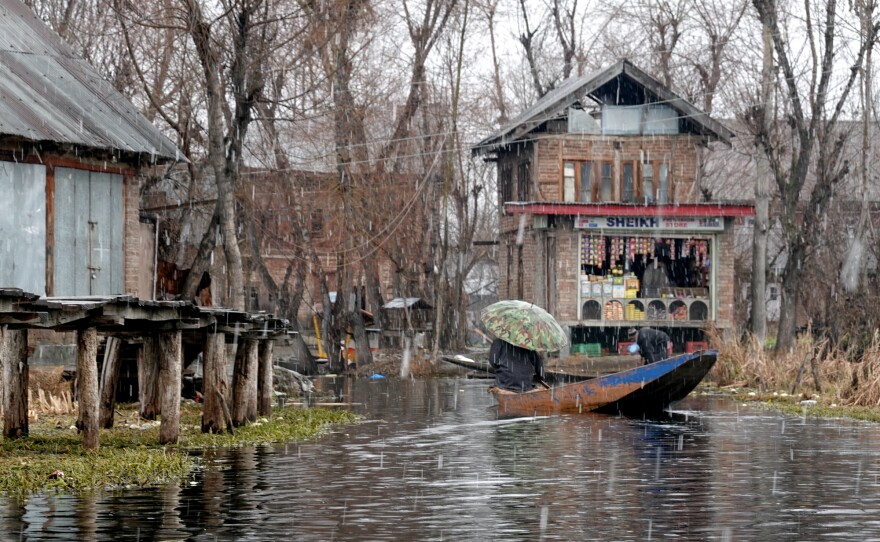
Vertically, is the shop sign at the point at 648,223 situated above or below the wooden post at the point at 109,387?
above

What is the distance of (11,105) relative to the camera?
982 inches

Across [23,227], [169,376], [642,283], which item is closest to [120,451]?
[169,376]

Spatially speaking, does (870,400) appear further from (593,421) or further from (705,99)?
(705,99)

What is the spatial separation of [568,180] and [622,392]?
1942 cm

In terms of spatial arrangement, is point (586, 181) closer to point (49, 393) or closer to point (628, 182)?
point (628, 182)

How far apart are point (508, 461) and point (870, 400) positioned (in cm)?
1126

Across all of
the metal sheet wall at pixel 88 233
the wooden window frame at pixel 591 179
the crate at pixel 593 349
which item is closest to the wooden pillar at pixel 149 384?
the metal sheet wall at pixel 88 233

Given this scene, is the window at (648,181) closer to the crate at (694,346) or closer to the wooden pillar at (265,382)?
the crate at (694,346)

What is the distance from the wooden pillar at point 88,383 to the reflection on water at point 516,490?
64.2 inches

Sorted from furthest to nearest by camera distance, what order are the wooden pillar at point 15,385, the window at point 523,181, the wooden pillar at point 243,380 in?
the window at point 523,181 < the wooden pillar at point 243,380 < the wooden pillar at point 15,385

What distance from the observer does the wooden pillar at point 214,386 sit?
1970cm

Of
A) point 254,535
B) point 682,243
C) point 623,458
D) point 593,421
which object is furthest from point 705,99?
point 254,535

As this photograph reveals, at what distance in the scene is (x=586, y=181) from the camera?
142ft

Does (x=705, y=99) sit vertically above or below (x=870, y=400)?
above
